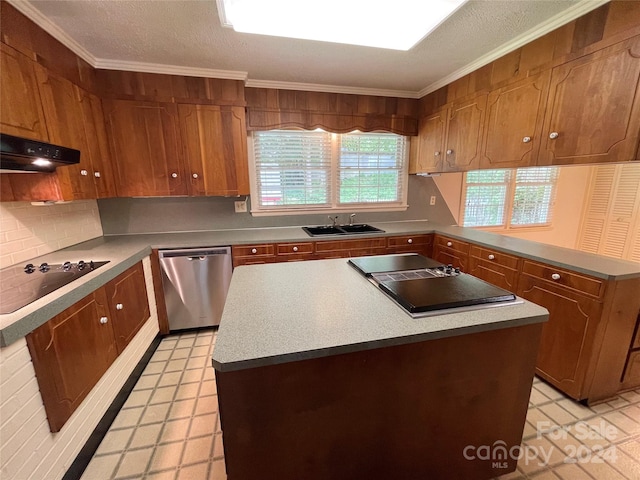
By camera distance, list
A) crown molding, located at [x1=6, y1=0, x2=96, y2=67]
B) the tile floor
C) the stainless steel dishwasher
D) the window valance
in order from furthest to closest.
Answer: the window valance, the stainless steel dishwasher, crown molding, located at [x1=6, y1=0, x2=96, y2=67], the tile floor

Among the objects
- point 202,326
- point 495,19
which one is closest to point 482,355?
point 495,19

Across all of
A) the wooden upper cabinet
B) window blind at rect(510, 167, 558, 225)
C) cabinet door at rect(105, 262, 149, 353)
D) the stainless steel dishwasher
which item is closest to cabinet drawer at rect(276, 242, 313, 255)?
the stainless steel dishwasher

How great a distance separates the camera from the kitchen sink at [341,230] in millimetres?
2880

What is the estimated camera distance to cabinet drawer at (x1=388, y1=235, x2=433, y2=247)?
113 inches

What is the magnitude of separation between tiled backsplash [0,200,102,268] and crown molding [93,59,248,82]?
118cm

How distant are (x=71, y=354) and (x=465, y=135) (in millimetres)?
3263

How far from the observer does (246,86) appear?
2645mm

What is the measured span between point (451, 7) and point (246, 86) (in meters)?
1.98

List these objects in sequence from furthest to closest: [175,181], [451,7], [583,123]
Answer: [175,181], [583,123], [451,7]

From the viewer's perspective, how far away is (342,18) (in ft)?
4.63

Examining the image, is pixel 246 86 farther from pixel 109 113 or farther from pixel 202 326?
pixel 202 326

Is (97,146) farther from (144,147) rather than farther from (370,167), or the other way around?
(370,167)

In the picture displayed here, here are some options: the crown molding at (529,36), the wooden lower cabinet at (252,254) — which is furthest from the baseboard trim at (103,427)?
the crown molding at (529,36)

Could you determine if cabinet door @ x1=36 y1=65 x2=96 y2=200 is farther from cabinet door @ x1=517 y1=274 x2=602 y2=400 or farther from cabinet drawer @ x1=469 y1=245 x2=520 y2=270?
cabinet door @ x1=517 y1=274 x2=602 y2=400
